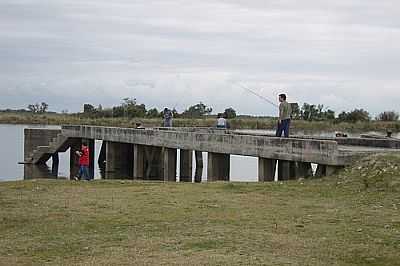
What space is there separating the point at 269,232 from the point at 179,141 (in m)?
17.5

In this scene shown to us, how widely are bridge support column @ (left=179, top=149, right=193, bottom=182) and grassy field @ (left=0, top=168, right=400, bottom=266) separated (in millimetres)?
15678

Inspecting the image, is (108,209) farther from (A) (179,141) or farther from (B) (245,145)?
(A) (179,141)

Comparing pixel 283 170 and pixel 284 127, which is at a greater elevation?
pixel 284 127

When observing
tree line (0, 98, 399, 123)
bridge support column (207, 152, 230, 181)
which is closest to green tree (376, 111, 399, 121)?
tree line (0, 98, 399, 123)

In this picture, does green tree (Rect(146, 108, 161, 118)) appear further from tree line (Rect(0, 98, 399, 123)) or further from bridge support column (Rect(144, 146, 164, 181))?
bridge support column (Rect(144, 146, 164, 181))

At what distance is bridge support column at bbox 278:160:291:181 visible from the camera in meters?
24.6

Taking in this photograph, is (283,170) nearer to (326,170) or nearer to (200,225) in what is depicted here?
(326,170)

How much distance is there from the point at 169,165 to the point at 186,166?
374 cm

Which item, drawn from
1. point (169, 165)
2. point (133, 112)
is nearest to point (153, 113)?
point (133, 112)

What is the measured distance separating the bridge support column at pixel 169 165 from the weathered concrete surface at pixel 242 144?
0.70 meters

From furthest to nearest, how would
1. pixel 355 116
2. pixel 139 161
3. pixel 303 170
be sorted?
pixel 355 116 → pixel 139 161 → pixel 303 170

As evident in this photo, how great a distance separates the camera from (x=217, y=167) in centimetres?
2780

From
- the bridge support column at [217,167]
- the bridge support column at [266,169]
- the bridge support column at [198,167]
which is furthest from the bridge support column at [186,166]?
the bridge support column at [266,169]

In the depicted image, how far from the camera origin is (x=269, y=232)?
12.2m
